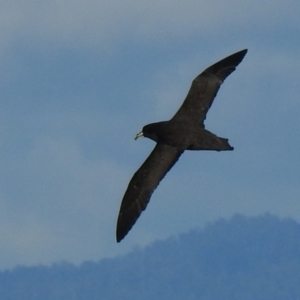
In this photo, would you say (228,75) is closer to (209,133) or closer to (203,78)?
(203,78)

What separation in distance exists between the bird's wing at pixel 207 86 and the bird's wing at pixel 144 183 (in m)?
1.22

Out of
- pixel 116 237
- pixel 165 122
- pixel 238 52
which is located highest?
pixel 238 52

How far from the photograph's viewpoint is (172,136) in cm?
3138

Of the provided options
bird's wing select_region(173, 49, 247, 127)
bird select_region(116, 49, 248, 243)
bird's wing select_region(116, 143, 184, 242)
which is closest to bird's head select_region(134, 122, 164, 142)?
bird select_region(116, 49, 248, 243)

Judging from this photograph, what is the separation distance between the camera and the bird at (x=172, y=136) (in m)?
31.4

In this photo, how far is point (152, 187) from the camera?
3266 centimetres

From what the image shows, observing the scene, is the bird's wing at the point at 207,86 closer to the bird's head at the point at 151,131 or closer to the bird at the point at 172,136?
the bird at the point at 172,136

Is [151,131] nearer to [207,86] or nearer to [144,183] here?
[144,183]

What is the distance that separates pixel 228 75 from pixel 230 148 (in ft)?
14.0

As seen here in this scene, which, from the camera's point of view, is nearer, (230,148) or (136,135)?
(230,148)

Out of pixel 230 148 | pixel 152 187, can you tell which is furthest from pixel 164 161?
pixel 230 148

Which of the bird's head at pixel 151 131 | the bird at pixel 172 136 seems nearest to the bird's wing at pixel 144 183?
the bird at pixel 172 136

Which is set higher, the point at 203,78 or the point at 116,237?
the point at 203,78

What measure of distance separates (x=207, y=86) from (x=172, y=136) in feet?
8.55
